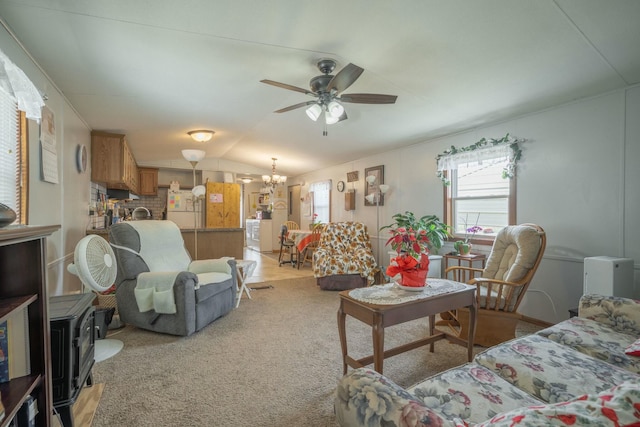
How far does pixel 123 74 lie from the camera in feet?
8.24

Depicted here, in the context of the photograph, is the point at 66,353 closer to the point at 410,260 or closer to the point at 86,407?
the point at 86,407

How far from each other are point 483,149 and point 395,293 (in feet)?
8.34

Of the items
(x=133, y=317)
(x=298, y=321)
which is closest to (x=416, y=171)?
(x=298, y=321)

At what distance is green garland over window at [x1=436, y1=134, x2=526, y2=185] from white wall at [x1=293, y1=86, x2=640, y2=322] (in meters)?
0.08

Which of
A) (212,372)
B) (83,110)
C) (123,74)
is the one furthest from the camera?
(83,110)

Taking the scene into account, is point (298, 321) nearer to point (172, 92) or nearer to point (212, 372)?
point (212, 372)

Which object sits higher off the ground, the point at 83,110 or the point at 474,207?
the point at 83,110

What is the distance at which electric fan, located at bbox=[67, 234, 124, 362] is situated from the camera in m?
1.95

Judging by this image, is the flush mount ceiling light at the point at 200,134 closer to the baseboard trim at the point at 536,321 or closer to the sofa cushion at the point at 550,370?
the sofa cushion at the point at 550,370

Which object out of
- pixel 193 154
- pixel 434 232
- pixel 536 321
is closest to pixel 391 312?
pixel 434 232

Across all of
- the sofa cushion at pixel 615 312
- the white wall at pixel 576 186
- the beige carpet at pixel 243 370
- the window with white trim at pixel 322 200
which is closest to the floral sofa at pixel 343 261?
the beige carpet at pixel 243 370

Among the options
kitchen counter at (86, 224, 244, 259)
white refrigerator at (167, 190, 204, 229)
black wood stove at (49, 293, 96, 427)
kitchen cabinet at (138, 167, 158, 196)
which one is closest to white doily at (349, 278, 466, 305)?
black wood stove at (49, 293, 96, 427)

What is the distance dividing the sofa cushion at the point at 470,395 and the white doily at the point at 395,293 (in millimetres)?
522

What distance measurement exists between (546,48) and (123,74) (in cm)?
334
